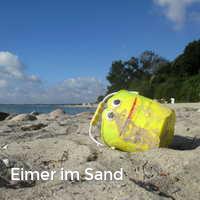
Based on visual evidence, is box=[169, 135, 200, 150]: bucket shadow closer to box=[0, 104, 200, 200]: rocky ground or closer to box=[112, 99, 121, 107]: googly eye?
box=[0, 104, 200, 200]: rocky ground

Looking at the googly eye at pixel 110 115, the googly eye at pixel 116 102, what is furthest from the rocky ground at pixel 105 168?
the googly eye at pixel 116 102

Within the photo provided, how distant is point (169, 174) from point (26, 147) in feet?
5.48

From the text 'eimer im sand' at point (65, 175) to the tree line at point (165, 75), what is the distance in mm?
22911

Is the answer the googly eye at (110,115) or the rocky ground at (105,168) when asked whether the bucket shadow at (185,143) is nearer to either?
the rocky ground at (105,168)

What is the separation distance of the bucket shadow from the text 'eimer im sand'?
131 cm

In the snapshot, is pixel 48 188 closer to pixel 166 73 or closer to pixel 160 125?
pixel 160 125

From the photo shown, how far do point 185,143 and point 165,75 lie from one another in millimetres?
34961

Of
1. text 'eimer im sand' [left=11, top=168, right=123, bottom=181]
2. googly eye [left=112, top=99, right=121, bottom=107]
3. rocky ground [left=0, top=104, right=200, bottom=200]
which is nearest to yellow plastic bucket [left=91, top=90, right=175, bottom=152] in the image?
googly eye [left=112, top=99, right=121, bottom=107]

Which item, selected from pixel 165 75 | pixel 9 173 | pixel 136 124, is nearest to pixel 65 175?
pixel 9 173

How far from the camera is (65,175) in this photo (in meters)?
→ 2.22

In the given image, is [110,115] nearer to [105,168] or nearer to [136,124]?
[136,124]

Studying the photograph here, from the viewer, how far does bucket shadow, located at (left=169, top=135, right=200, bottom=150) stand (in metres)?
3.43

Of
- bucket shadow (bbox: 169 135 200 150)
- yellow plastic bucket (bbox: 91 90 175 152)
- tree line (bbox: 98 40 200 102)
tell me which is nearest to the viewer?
yellow plastic bucket (bbox: 91 90 175 152)

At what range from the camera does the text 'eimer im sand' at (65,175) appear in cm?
215
